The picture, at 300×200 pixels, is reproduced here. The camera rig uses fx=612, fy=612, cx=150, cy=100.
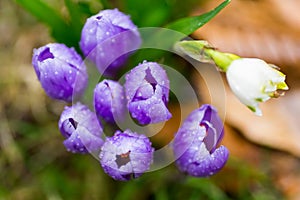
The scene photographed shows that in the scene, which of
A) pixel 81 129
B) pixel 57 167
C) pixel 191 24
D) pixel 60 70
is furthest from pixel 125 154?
pixel 57 167

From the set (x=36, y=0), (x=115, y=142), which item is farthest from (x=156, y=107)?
(x=36, y=0)

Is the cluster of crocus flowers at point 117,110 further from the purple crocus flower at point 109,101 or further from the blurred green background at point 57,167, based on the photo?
the blurred green background at point 57,167

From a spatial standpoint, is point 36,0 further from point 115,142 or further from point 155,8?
point 115,142

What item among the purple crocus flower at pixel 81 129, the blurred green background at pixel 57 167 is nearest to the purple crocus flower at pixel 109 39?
the purple crocus flower at pixel 81 129

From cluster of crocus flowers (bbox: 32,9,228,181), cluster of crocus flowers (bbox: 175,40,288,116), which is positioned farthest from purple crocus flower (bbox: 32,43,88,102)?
cluster of crocus flowers (bbox: 175,40,288,116)

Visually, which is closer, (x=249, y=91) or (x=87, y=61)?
(x=249, y=91)

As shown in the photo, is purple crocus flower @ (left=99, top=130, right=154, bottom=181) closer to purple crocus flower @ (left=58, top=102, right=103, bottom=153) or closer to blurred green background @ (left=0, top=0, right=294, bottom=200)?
purple crocus flower @ (left=58, top=102, right=103, bottom=153)

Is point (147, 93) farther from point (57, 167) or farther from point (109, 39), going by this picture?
point (57, 167)
